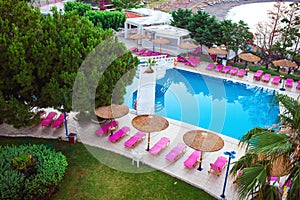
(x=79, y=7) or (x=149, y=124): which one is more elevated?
(x=79, y=7)

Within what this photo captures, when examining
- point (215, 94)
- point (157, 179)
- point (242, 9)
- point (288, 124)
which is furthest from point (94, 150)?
point (242, 9)

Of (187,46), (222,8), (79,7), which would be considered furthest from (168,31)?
(222,8)

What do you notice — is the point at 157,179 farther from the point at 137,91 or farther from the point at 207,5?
the point at 207,5

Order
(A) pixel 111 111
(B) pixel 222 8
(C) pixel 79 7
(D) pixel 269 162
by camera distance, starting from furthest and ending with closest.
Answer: (B) pixel 222 8 → (C) pixel 79 7 → (A) pixel 111 111 → (D) pixel 269 162

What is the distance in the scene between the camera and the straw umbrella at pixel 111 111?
48.6ft

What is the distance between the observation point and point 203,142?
1289 centimetres

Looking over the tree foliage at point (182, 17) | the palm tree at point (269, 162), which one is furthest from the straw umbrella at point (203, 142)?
the tree foliage at point (182, 17)

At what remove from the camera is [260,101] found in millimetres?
21953

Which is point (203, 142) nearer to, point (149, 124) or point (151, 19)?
point (149, 124)

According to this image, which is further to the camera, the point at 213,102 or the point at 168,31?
the point at 168,31

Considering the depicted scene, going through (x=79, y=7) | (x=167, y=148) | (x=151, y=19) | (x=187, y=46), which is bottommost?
(x=167, y=148)

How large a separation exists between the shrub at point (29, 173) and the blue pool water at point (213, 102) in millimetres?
8823

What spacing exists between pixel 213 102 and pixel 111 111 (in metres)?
9.39

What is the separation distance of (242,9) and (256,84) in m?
46.7
